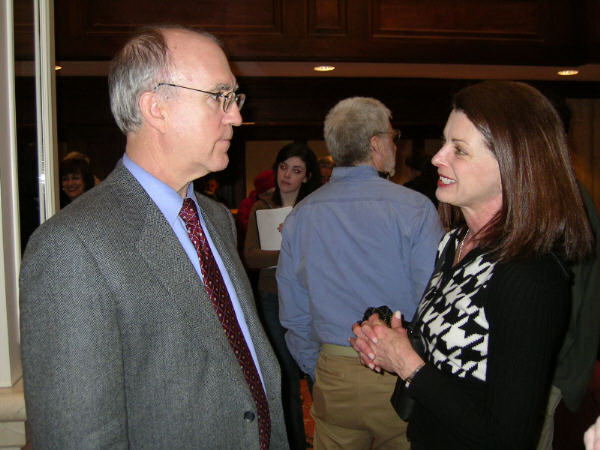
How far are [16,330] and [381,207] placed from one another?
1239 millimetres

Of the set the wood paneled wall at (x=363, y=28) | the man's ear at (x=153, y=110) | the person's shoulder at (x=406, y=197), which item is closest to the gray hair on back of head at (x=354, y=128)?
the person's shoulder at (x=406, y=197)

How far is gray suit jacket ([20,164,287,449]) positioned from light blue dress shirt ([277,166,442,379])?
0.93m

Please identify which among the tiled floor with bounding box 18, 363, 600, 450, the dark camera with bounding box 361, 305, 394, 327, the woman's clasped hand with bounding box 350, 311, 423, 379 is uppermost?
the dark camera with bounding box 361, 305, 394, 327

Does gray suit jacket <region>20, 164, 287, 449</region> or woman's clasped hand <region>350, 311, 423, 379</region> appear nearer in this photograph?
gray suit jacket <region>20, 164, 287, 449</region>

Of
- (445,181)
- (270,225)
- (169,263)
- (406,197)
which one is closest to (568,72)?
(270,225)

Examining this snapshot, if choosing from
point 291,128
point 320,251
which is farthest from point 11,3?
point 291,128

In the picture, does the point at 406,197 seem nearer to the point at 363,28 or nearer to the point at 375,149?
the point at 375,149

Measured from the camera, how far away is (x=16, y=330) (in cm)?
165

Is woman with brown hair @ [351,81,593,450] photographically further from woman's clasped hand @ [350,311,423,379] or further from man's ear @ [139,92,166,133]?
man's ear @ [139,92,166,133]

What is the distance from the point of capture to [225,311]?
1.18 metres

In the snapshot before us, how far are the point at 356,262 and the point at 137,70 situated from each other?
110cm

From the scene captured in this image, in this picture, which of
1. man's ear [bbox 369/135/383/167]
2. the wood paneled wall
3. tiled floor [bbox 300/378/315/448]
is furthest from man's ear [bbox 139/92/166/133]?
the wood paneled wall

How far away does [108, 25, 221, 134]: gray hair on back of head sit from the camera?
114 centimetres

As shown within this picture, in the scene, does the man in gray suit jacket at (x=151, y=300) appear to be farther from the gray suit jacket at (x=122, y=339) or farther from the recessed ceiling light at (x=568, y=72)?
the recessed ceiling light at (x=568, y=72)
